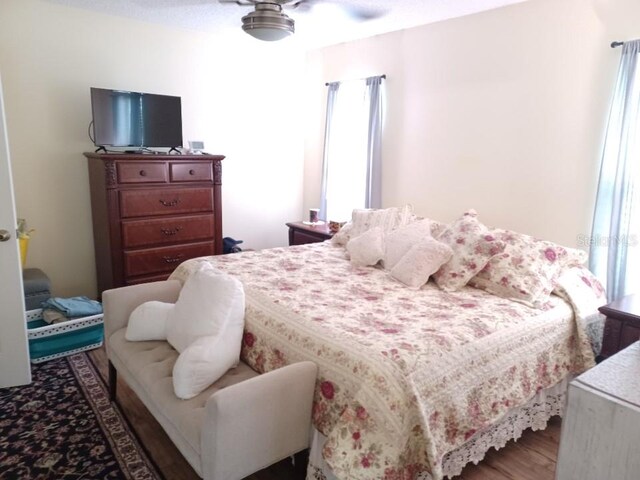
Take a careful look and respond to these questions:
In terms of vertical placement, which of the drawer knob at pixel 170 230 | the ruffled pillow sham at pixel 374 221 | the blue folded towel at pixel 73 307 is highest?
the ruffled pillow sham at pixel 374 221

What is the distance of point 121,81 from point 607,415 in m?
4.20

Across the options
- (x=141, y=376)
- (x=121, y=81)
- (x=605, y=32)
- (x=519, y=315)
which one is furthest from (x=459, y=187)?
(x=121, y=81)

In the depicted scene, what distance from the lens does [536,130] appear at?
3191 mm

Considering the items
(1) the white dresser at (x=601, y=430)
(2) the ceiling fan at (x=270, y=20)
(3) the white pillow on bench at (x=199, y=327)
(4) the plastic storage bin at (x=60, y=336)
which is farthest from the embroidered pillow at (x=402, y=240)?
(4) the plastic storage bin at (x=60, y=336)

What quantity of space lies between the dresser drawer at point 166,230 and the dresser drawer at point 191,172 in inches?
12.9

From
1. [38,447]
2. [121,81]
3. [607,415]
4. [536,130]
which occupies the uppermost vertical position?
[121,81]

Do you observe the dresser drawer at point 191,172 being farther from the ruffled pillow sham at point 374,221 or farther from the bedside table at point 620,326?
the bedside table at point 620,326

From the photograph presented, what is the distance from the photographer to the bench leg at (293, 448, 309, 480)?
2.02 meters

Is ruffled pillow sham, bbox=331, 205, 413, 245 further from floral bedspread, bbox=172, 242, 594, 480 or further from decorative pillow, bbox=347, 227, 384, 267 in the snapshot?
floral bedspread, bbox=172, 242, 594, 480

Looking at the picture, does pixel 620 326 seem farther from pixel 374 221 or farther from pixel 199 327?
pixel 199 327

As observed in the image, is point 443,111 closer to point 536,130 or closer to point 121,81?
point 536,130

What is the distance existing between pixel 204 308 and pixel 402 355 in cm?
92

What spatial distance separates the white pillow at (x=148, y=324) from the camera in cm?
235

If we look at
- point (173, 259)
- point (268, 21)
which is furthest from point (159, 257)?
point (268, 21)
